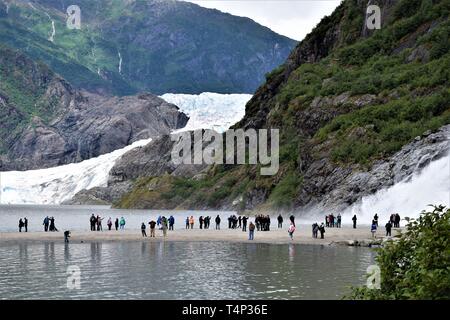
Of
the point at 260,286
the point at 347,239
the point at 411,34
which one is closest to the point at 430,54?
the point at 411,34

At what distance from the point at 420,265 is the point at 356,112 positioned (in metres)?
97.8

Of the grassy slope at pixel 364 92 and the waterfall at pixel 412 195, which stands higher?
the grassy slope at pixel 364 92

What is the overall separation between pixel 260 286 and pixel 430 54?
96.3 m

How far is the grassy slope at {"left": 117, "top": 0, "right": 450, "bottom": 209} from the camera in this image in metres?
98.0

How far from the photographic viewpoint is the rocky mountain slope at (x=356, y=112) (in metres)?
93.5

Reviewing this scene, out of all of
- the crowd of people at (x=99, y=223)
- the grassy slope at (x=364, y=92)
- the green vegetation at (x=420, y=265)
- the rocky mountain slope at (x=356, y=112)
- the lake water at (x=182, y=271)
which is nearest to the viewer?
the green vegetation at (x=420, y=265)

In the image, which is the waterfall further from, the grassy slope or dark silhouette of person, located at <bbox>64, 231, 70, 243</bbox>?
dark silhouette of person, located at <bbox>64, 231, 70, 243</bbox>

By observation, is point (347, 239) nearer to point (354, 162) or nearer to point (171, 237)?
point (171, 237)

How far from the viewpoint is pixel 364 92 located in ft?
380

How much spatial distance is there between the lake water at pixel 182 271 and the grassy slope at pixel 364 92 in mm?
50846

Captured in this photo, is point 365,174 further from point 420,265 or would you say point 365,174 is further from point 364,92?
point 420,265

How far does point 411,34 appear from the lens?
Result: 5241 inches

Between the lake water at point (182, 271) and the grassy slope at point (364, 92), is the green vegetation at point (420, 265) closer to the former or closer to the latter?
the lake water at point (182, 271)

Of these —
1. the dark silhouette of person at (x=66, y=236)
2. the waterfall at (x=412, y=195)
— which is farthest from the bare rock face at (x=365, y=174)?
the dark silhouette of person at (x=66, y=236)
